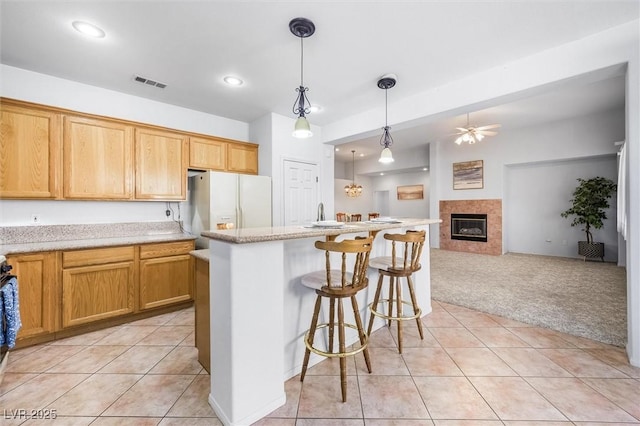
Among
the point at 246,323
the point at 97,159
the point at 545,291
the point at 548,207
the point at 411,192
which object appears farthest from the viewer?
the point at 411,192

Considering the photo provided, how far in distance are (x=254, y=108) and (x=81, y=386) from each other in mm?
3392

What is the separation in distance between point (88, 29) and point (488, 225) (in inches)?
292

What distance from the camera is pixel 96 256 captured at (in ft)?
8.46

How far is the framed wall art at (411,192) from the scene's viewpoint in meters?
8.87

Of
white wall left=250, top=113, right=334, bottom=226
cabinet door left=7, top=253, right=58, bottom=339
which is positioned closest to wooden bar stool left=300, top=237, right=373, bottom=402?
white wall left=250, top=113, right=334, bottom=226

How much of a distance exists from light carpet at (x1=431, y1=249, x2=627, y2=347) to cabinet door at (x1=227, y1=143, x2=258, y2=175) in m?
3.26

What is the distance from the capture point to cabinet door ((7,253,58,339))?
224cm

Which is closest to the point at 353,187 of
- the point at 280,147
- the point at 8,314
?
the point at 280,147

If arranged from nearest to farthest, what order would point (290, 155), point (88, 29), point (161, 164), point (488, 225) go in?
point (88, 29), point (161, 164), point (290, 155), point (488, 225)

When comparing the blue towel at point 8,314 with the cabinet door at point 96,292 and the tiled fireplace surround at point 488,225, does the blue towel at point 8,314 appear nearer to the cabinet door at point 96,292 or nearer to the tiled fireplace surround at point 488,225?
the cabinet door at point 96,292

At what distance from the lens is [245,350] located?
1445mm

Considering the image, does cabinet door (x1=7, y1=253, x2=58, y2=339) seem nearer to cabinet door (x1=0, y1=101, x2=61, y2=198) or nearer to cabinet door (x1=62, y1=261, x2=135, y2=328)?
cabinet door (x1=62, y1=261, x2=135, y2=328)

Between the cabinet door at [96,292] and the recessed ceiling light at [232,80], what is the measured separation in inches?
88.1

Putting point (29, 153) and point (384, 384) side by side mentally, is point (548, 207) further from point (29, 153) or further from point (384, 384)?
point (29, 153)
